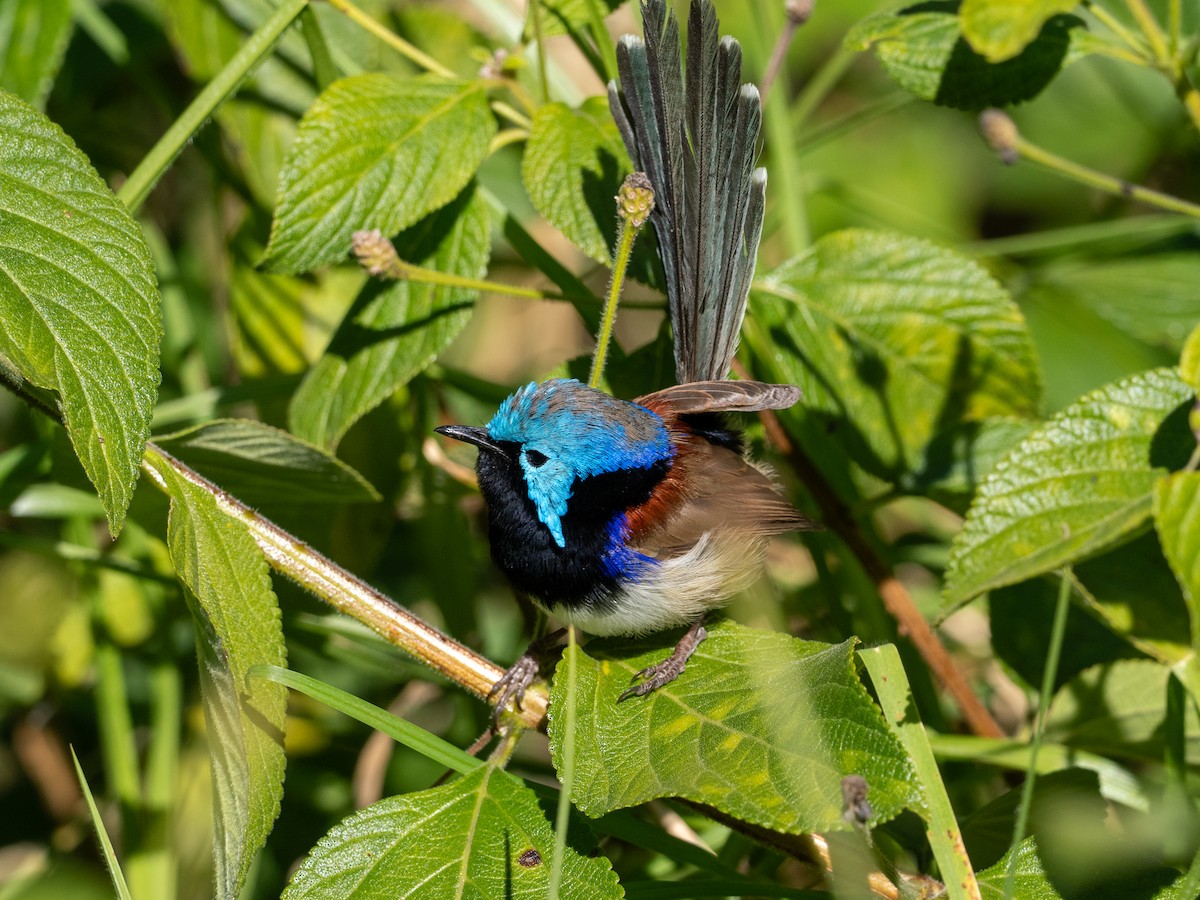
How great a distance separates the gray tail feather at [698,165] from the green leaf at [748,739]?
3.00ft

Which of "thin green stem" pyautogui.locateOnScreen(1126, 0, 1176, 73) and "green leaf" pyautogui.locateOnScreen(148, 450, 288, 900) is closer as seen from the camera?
"green leaf" pyautogui.locateOnScreen(148, 450, 288, 900)

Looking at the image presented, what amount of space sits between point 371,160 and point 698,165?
0.77 meters

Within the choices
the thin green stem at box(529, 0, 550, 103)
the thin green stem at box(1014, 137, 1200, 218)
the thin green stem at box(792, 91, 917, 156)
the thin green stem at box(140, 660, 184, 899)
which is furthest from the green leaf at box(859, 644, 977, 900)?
the thin green stem at box(792, 91, 917, 156)

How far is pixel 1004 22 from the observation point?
232cm

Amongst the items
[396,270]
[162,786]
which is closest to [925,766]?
[396,270]

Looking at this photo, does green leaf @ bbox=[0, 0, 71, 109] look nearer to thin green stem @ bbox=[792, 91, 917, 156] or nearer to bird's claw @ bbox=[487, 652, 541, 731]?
bird's claw @ bbox=[487, 652, 541, 731]

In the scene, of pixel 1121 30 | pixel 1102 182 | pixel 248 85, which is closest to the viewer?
pixel 1121 30

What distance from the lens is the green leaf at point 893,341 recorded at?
A: 2977 mm

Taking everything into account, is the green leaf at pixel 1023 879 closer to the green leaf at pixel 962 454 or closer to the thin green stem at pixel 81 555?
the green leaf at pixel 962 454

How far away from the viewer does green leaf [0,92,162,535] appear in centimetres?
189

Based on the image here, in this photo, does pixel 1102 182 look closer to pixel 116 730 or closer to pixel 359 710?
pixel 359 710

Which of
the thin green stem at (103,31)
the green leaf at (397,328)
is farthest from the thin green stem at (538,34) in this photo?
the thin green stem at (103,31)

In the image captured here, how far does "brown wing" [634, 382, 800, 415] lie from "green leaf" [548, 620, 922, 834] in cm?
55

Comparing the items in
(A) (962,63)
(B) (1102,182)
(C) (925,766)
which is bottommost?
(C) (925,766)
